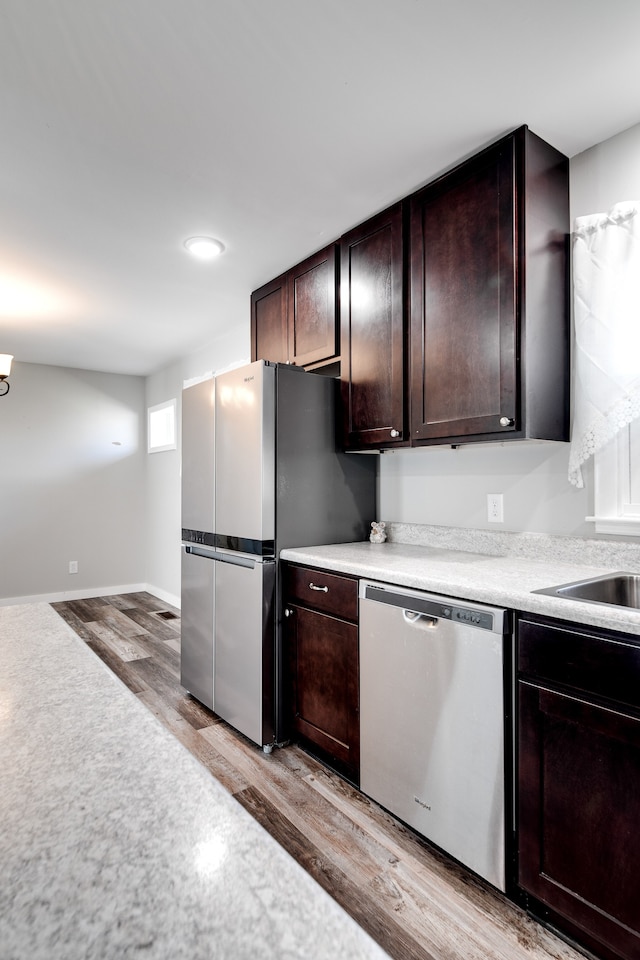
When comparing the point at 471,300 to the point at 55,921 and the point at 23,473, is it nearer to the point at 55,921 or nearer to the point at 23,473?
the point at 55,921

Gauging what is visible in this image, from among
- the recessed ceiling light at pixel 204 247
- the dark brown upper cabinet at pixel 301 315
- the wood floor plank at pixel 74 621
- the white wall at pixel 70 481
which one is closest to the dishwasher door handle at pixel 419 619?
the dark brown upper cabinet at pixel 301 315

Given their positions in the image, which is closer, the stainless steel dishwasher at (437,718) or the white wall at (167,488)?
the stainless steel dishwasher at (437,718)

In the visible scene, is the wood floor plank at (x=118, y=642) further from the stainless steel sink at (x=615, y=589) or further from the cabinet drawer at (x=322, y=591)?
the stainless steel sink at (x=615, y=589)

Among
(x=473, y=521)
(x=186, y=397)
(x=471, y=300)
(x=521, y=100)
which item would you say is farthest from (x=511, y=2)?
(x=186, y=397)

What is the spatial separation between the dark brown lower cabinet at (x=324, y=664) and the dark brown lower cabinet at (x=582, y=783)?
0.74 m

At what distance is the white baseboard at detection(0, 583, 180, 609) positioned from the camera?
16.9 ft

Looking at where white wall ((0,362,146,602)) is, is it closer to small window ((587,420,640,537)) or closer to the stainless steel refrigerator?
the stainless steel refrigerator

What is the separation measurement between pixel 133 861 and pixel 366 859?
161 cm

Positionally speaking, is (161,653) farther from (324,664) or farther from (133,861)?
(133,861)

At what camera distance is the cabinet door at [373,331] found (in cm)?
231

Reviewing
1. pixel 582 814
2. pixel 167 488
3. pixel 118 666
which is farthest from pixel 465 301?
pixel 167 488

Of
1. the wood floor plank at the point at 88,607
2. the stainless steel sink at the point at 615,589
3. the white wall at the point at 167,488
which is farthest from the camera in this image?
the wood floor plank at the point at 88,607

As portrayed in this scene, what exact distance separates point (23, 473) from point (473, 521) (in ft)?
14.9

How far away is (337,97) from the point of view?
171 cm
